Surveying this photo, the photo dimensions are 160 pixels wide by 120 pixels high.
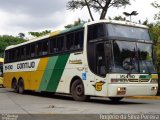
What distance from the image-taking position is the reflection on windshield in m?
17.7

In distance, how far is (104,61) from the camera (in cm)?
1769

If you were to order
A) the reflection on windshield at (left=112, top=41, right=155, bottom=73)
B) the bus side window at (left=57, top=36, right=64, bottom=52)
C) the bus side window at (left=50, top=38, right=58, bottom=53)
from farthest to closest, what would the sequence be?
the bus side window at (left=50, top=38, right=58, bottom=53)
the bus side window at (left=57, top=36, right=64, bottom=52)
the reflection on windshield at (left=112, top=41, right=155, bottom=73)

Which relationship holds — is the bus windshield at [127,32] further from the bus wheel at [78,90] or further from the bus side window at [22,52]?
the bus side window at [22,52]

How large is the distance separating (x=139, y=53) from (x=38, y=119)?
7521 millimetres

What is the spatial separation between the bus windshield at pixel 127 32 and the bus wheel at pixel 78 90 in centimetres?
291

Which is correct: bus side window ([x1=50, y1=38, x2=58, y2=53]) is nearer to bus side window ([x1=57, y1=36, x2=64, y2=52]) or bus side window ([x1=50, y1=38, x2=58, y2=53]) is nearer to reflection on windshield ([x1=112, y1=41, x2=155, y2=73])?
bus side window ([x1=57, y1=36, x2=64, y2=52])

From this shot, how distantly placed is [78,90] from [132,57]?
315 cm

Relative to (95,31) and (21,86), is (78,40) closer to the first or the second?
(95,31)

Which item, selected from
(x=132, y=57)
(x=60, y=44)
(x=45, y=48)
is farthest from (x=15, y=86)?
(x=132, y=57)

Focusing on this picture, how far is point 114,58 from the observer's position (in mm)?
17516

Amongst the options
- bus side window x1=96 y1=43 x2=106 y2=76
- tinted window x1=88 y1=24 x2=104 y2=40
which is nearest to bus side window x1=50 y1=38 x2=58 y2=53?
tinted window x1=88 y1=24 x2=104 y2=40

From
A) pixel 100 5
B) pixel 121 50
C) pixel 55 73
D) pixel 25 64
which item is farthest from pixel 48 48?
pixel 100 5

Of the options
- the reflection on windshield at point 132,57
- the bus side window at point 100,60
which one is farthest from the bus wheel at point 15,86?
the reflection on windshield at point 132,57

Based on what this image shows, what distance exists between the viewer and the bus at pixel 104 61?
17547 mm
